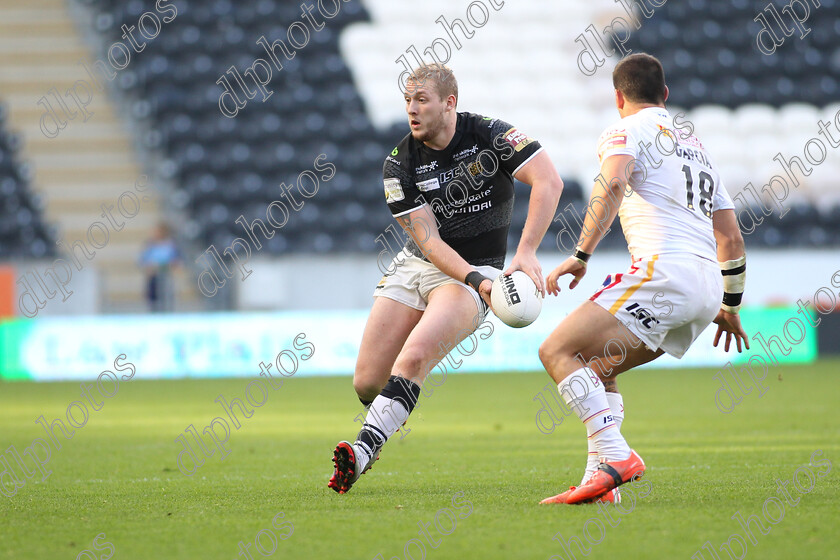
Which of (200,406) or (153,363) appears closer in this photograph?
(200,406)

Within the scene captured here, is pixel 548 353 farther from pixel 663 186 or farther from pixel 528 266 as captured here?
pixel 663 186

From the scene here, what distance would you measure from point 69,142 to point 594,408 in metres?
17.4

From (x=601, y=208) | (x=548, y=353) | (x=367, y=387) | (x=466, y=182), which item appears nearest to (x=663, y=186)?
(x=601, y=208)

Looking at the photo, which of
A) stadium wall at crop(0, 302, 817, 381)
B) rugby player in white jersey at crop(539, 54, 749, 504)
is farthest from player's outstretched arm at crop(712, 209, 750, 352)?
stadium wall at crop(0, 302, 817, 381)

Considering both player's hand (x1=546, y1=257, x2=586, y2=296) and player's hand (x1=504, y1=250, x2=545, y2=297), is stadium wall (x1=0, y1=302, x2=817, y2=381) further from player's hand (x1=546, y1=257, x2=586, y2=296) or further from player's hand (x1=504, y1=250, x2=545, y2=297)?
player's hand (x1=546, y1=257, x2=586, y2=296)

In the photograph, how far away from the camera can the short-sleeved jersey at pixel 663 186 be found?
4641 mm

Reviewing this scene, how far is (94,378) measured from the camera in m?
14.8

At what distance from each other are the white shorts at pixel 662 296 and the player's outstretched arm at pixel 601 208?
186 mm

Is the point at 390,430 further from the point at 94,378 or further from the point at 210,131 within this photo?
the point at 210,131

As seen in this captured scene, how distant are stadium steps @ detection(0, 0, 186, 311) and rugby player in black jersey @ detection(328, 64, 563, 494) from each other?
1269 centimetres

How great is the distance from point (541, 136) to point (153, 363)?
8.82 m

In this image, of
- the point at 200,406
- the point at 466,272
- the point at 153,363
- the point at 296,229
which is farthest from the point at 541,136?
the point at 466,272

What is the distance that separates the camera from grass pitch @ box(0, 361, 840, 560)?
12.7ft

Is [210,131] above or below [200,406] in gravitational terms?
above
